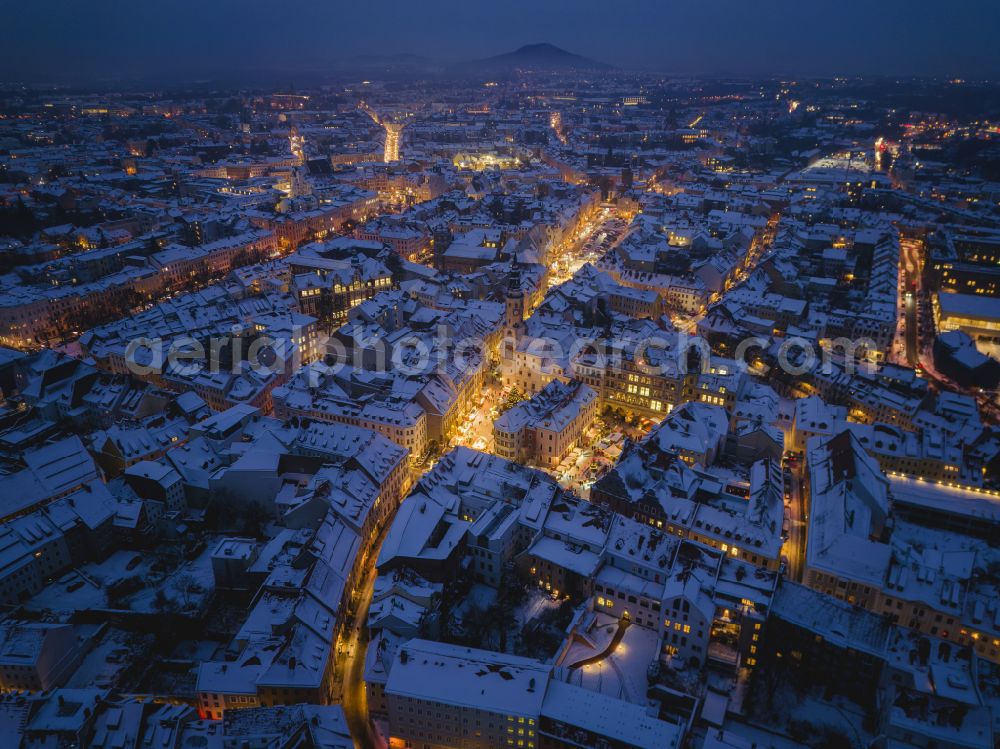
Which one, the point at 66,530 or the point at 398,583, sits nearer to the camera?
the point at 398,583

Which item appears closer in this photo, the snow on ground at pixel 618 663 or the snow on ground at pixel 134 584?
→ the snow on ground at pixel 618 663

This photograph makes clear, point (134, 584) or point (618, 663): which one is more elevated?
point (618, 663)

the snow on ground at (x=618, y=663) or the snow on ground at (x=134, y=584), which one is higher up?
the snow on ground at (x=618, y=663)

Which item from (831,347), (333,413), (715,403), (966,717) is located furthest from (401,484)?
(831,347)

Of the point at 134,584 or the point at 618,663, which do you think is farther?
the point at 134,584

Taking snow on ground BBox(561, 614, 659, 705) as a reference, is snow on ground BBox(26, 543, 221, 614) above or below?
below

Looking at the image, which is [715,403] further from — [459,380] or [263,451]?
[263,451]

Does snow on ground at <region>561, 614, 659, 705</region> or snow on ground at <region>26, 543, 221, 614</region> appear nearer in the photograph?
snow on ground at <region>561, 614, 659, 705</region>

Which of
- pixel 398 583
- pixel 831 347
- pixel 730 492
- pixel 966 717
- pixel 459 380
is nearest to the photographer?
pixel 966 717

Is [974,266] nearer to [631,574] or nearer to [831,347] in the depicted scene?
[831,347]

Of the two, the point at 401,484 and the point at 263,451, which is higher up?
the point at 263,451

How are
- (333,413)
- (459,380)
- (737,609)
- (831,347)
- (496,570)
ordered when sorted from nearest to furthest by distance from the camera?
(737,609) → (496,570) → (333,413) → (459,380) → (831,347)
